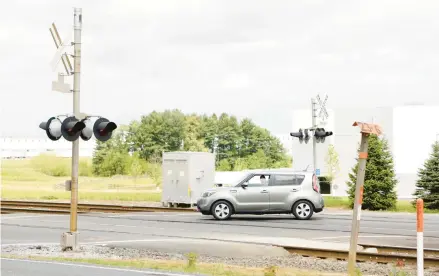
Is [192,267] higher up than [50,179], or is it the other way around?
[50,179]

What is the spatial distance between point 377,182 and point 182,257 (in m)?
25.0

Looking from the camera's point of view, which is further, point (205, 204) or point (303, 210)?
point (303, 210)

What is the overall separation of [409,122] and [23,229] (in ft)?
172

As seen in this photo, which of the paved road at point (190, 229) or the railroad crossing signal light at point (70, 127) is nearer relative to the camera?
the railroad crossing signal light at point (70, 127)

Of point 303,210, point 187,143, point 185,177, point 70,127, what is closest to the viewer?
point 70,127

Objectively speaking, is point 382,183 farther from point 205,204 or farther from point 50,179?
point 50,179

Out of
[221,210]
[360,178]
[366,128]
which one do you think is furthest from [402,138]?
[366,128]

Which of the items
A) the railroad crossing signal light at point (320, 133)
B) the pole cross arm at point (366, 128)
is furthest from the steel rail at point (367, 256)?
the railroad crossing signal light at point (320, 133)

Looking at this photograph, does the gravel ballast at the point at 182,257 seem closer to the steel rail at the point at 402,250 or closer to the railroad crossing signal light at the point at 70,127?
the steel rail at the point at 402,250

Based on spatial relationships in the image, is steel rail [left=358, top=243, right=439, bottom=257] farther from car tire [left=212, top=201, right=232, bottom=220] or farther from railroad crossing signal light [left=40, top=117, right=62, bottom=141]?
car tire [left=212, top=201, right=232, bottom=220]

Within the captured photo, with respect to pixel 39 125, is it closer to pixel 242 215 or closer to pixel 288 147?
pixel 242 215

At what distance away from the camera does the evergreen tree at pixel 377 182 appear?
39.7m

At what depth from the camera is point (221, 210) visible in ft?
85.9

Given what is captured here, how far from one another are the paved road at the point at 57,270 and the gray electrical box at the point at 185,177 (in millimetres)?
19829
